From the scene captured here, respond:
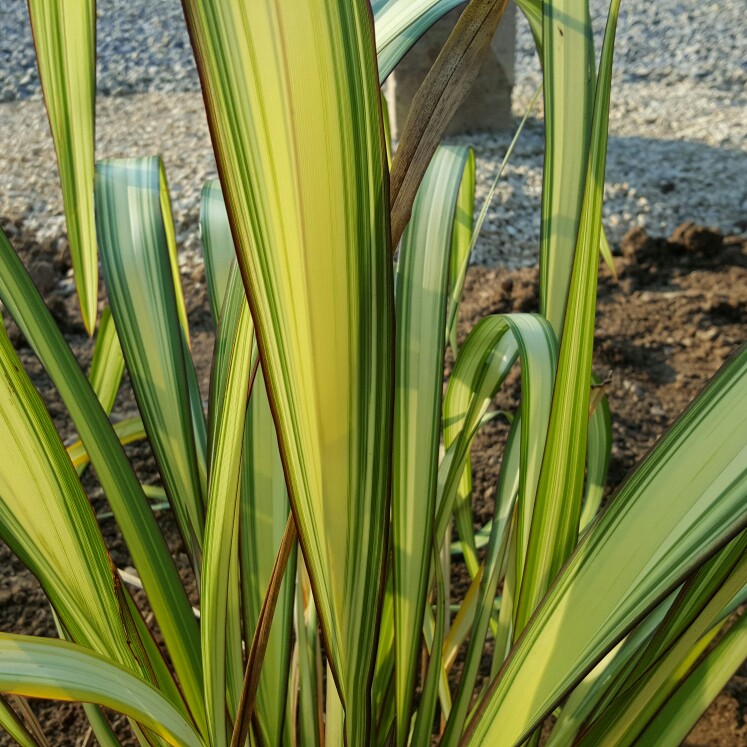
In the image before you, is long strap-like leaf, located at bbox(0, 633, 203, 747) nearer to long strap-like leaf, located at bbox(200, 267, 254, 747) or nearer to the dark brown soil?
long strap-like leaf, located at bbox(200, 267, 254, 747)

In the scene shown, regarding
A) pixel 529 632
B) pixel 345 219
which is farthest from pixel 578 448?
pixel 345 219

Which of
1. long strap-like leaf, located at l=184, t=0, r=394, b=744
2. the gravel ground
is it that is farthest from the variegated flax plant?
the gravel ground

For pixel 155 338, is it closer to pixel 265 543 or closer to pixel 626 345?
pixel 265 543

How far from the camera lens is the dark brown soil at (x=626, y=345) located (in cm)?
100

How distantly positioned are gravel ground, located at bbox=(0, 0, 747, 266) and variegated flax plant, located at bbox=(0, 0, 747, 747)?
1520 mm

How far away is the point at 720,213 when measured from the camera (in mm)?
2283

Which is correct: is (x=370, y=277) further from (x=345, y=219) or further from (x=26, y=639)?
(x=26, y=639)

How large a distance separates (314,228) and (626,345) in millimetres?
1471

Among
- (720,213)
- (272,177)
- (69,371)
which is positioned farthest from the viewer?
(720,213)

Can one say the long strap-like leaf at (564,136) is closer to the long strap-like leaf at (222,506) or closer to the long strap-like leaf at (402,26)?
the long strap-like leaf at (402,26)

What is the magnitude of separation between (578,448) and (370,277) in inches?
7.7

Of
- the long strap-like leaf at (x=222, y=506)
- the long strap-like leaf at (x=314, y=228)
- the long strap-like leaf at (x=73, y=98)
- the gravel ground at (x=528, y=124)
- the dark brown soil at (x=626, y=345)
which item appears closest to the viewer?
the long strap-like leaf at (x=314, y=228)

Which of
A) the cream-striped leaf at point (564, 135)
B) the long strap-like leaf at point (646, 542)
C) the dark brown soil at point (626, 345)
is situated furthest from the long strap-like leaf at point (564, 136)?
the dark brown soil at point (626, 345)

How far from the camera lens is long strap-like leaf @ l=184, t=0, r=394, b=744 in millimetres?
258
